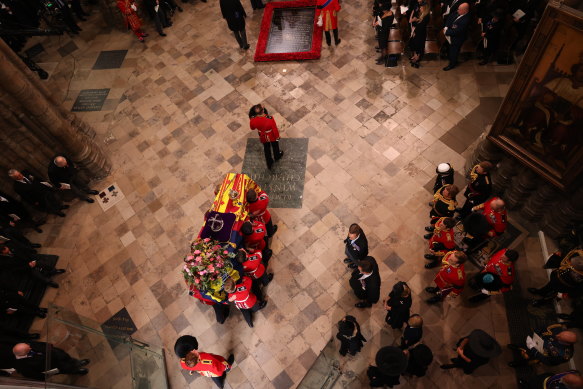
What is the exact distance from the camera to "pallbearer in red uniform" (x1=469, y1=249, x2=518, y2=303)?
5.28 meters

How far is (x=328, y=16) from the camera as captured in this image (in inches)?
373

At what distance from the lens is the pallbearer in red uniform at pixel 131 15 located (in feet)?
36.0

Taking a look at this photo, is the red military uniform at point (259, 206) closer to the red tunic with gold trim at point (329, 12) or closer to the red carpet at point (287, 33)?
the red carpet at point (287, 33)

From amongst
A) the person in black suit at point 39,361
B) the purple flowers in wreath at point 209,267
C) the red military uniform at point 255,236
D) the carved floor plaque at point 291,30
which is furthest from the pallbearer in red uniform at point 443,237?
the carved floor plaque at point 291,30

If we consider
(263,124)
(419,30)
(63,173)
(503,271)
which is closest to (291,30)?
(419,30)

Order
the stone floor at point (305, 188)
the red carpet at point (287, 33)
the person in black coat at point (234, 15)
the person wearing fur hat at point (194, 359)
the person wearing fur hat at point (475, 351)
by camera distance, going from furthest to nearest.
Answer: the red carpet at point (287, 33)
the person in black coat at point (234, 15)
the stone floor at point (305, 188)
the person wearing fur hat at point (194, 359)
the person wearing fur hat at point (475, 351)

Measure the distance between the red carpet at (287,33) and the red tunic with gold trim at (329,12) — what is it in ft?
2.26

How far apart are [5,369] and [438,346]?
7.19m

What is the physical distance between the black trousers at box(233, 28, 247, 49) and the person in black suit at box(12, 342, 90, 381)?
29.6 feet

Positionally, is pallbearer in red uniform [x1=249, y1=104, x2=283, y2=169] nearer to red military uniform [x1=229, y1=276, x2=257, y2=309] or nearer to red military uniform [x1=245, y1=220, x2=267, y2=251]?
red military uniform [x1=245, y1=220, x2=267, y2=251]

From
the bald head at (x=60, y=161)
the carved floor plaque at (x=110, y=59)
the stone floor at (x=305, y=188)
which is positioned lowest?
the stone floor at (x=305, y=188)

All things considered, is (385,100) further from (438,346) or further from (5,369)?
(5,369)

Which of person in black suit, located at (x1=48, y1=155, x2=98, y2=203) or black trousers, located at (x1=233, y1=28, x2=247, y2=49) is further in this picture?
black trousers, located at (x1=233, y1=28, x2=247, y2=49)

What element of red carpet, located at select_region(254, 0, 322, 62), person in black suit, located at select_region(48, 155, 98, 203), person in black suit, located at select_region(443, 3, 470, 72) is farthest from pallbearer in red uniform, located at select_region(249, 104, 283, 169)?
person in black suit, located at select_region(443, 3, 470, 72)
